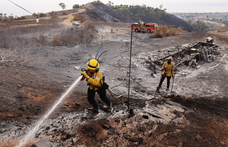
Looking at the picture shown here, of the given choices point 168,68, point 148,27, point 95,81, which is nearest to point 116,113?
point 95,81

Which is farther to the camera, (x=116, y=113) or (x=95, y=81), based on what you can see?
(x=116, y=113)

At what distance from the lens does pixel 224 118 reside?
15.0ft

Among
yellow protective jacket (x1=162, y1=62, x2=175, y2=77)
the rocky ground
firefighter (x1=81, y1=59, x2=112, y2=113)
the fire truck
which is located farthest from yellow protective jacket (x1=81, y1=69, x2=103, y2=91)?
the fire truck

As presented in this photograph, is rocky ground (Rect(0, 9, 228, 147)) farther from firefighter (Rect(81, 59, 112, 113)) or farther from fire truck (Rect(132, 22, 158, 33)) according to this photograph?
fire truck (Rect(132, 22, 158, 33))

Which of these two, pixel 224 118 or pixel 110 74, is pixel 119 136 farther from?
pixel 110 74

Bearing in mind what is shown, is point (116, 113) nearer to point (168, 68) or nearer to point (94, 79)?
point (94, 79)

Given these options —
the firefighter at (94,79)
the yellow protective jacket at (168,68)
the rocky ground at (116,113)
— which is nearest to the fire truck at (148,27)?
the rocky ground at (116,113)

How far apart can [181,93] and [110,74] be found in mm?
3904

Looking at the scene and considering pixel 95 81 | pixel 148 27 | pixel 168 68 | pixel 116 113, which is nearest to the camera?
pixel 95 81

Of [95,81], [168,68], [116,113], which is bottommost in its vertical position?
[116,113]

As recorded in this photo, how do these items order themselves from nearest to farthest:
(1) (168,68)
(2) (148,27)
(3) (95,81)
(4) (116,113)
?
(3) (95,81) → (4) (116,113) → (1) (168,68) → (2) (148,27)

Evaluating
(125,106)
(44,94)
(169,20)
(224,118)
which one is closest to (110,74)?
(125,106)

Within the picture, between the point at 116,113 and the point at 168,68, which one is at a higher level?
the point at 168,68

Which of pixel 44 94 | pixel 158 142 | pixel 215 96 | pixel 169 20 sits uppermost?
pixel 169 20
